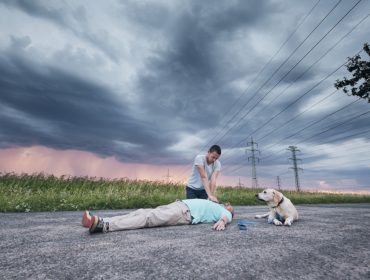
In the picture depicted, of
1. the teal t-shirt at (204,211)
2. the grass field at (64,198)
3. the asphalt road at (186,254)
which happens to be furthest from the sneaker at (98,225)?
the grass field at (64,198)

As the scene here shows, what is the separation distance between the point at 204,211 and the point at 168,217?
0.80m

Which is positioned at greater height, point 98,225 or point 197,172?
point 197,172

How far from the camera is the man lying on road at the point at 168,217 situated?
4656 millimetres

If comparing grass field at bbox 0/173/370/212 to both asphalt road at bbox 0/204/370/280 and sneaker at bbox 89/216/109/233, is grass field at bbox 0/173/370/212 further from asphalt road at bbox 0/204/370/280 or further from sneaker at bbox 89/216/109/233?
sneaker at bbox 89/216/109/233

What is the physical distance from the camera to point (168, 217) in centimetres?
523

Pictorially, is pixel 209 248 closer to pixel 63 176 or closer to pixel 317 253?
pixel 317 253

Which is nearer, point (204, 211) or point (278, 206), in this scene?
point (204, 211)

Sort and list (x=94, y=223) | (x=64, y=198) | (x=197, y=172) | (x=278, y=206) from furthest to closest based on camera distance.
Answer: (x=64, y=198) < (x=197, y=172) < (x=278, y=206) < (x=94, y=223)

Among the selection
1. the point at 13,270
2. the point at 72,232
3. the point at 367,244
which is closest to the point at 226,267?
the point at 13,270

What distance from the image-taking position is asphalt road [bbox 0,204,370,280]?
105 inches

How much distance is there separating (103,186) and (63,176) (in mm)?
2800

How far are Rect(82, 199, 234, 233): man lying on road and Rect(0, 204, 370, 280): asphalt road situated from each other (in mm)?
210

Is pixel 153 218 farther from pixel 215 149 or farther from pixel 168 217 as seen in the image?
pixel 215 149

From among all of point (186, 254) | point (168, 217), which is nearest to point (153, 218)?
point (168, 217)
